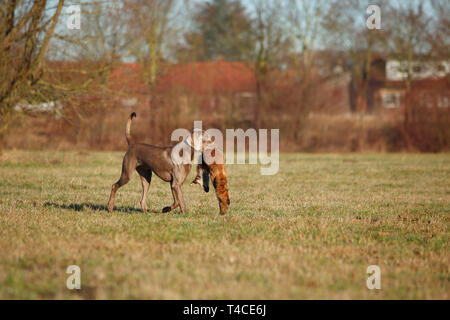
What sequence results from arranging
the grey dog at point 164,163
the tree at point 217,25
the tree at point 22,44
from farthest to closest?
the tree at point 217,25
the tree at point 22,44
the grey dog at point 164,163

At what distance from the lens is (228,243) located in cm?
651

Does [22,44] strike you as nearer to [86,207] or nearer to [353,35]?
[86,207]

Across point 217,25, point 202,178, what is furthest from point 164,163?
point 217,25

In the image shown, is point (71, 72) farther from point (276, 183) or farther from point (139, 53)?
point (139, 53)

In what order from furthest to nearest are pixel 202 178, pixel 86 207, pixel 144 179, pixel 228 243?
pixel 86 207 < pixel 144 179 < pixel 202 178 < pixel 228 243

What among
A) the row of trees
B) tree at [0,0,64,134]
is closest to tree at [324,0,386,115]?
the row of trees

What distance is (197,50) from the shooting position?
37.5 metres

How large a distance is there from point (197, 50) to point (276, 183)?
81.5ft

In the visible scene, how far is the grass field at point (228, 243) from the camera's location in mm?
4816

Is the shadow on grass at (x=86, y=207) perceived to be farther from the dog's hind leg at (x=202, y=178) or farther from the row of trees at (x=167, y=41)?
the row of trees at (x=167, y=41)

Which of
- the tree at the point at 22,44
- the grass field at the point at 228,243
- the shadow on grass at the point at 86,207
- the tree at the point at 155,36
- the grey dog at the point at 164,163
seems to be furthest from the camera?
the tree at the point at 155,36

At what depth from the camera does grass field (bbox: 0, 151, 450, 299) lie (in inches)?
190

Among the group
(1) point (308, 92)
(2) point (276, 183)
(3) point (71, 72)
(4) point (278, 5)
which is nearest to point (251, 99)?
(1) point (308, 92)

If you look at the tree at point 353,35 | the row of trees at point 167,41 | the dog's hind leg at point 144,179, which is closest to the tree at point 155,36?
the row of trees at point 167,41
